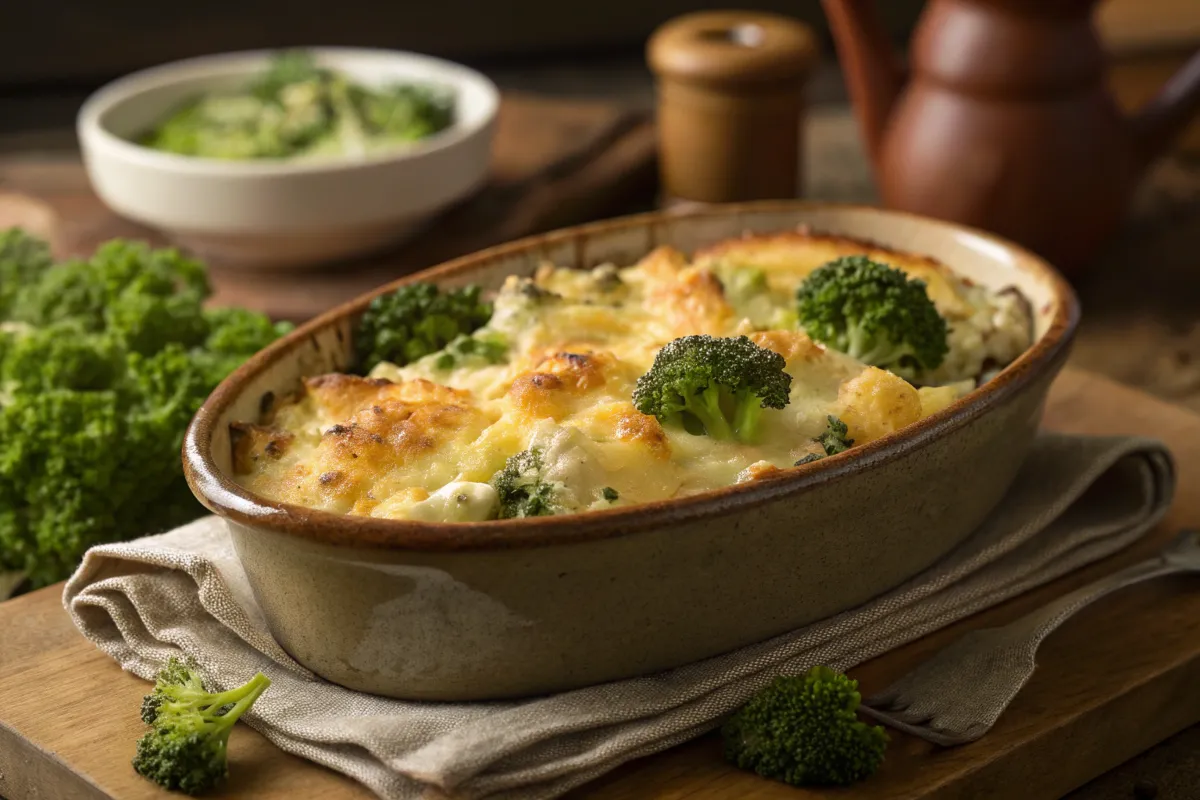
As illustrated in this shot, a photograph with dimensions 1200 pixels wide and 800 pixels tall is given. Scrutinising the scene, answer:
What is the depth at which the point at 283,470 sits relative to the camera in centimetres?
278

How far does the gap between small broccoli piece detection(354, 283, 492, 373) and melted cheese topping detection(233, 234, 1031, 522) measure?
0.08 m

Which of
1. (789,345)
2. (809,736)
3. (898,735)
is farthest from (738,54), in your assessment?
(809,736)

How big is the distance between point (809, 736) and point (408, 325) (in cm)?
138

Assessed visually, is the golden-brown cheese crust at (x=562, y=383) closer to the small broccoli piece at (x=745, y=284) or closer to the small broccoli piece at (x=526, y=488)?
the small broccoli piece at (x=526, y=488)

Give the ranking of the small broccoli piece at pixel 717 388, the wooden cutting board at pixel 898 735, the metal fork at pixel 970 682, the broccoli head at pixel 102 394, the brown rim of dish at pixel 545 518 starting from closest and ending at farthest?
1. the brown rim of dish at pixel 545 518
2. the wooden cutting board at pixel 898 735
3. the metal fork at pixel 970 682
4. the small broccoli piece at pixel 717 388
5. the broccoli head at pixel 102 394

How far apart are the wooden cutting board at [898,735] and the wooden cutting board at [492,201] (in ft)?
6.36

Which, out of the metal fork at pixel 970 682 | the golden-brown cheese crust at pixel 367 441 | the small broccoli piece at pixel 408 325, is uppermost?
the golden-brown cheese crust at pixel 367 441

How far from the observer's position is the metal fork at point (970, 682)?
8.43 feet

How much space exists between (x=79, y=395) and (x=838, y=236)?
6.07 ft

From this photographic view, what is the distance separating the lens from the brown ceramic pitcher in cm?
464

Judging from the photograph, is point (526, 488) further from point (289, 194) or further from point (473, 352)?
point (289, 194)

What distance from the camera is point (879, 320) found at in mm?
3053

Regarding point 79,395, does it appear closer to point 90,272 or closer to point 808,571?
point 90,272

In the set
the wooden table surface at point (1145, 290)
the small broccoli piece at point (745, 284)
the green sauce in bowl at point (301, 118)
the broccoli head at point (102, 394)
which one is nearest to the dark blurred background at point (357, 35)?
the wooden table surface at point (1145, 290)
